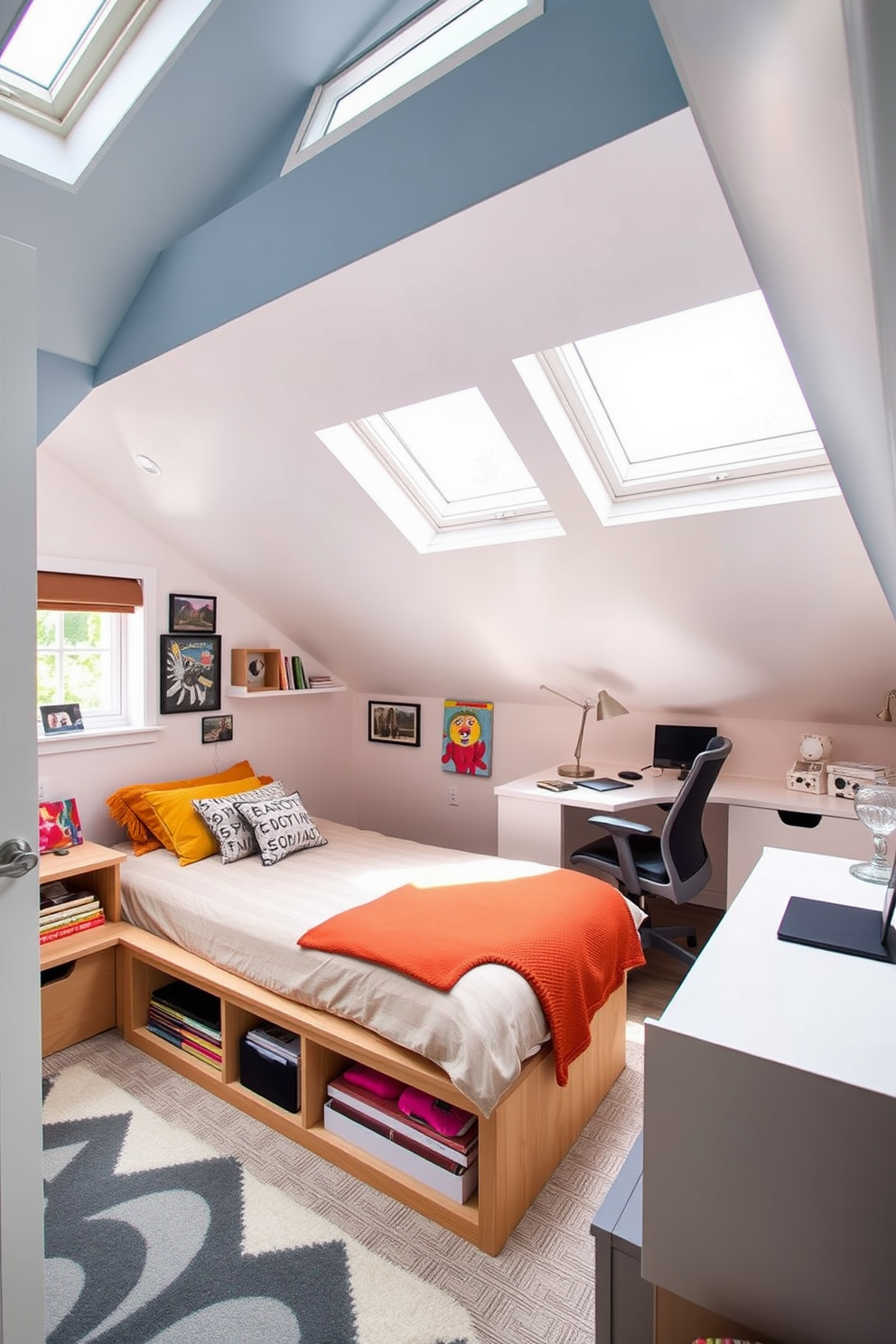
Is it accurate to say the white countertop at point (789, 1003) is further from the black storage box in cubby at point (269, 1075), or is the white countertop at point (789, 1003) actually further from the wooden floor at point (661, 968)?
the black storage box in cubby at point (269, 1075)

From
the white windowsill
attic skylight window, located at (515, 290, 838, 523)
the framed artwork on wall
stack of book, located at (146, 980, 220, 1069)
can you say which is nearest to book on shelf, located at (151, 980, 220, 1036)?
stack of book, located at (146, 980, 220, 1069)

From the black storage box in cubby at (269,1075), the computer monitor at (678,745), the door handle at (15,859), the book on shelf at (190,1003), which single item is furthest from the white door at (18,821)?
the computer monitor at (678,745)

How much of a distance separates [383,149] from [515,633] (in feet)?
6.83

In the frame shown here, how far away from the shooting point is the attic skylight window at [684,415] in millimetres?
2227

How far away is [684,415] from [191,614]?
2483 millimetres

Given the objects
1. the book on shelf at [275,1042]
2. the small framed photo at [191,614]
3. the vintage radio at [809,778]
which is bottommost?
the book on shelf at [275,1042]

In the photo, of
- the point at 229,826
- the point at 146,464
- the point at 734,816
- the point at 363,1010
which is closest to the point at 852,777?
the point at 734,816

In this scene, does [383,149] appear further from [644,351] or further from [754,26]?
[754,26]

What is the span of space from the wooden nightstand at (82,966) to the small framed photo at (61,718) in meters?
0.58

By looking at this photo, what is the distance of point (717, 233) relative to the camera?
5.06 ft

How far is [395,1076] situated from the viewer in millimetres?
1836

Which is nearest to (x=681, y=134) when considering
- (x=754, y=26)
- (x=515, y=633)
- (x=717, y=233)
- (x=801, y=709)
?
(x=717, y=233)

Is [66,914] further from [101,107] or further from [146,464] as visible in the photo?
[101,107]

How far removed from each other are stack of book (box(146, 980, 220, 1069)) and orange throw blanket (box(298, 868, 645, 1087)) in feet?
1.85
